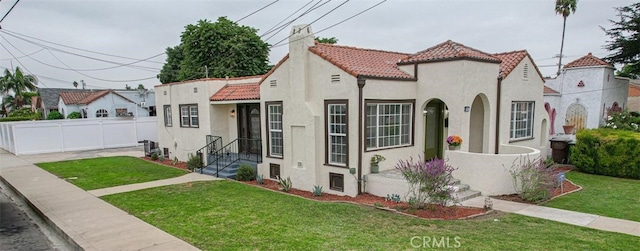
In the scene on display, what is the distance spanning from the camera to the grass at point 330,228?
6016 millimetres

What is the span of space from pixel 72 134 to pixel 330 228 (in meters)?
23.1

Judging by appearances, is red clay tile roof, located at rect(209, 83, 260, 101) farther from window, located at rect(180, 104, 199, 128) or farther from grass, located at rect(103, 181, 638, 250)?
grass, located at rect(103, 181, 638, 250)

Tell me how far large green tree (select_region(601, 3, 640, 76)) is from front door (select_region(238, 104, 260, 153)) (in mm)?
19619

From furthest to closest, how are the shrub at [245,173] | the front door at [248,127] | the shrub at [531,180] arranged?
the front door at [248,127] → the shrub at [245,173] → the shrub at [531,180]

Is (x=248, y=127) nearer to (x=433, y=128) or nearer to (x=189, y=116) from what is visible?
(x=189, y=116)

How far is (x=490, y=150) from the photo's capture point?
11.5m

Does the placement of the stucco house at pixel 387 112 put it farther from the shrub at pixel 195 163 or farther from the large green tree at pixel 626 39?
the large green tree at pixel 626 39

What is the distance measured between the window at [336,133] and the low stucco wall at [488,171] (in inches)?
129

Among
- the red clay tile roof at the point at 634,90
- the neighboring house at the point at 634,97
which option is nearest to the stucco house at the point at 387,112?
the neighboring house at the point at 634,97

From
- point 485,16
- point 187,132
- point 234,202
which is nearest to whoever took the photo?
point 234,202

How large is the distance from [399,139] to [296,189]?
12.3ft

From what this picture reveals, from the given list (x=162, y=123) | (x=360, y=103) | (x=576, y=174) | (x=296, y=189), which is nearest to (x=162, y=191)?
(x=296, y=189)

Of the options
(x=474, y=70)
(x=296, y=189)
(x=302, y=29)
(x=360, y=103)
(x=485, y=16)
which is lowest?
(x=296, y=189)

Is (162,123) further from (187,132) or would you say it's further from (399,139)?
(399,139)
